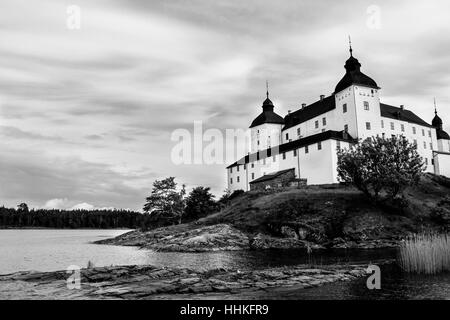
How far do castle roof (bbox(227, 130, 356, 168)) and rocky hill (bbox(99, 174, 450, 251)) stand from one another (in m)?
10.0

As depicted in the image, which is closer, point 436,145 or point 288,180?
point 288,180

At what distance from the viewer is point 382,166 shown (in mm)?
57781

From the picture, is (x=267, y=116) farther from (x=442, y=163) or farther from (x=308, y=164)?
(x=442, y=163)

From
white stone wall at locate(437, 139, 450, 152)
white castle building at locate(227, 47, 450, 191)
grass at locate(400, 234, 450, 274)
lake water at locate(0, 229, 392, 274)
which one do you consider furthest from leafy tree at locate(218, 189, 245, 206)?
grass at locate(400, 234, 450, 274)

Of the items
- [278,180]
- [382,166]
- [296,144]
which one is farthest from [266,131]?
[382,166]

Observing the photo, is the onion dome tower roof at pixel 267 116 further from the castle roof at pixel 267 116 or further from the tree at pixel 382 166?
the tree at pixel 382 166

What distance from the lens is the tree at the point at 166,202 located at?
88.7 m

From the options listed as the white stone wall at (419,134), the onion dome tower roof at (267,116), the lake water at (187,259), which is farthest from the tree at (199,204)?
the white stone wall at (419,134)

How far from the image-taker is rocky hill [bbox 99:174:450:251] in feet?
173

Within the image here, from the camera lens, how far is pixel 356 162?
Answer: 59031 millimetres

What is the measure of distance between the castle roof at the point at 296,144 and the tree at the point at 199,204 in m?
16.0
